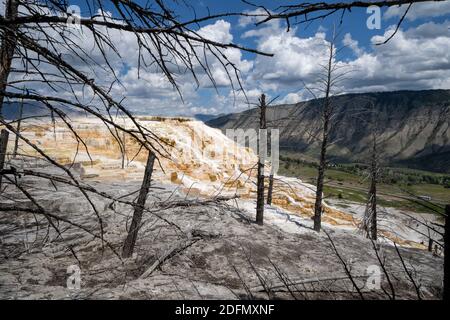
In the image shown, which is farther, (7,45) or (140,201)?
(140,201)

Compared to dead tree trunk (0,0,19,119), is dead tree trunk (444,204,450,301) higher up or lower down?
lower down

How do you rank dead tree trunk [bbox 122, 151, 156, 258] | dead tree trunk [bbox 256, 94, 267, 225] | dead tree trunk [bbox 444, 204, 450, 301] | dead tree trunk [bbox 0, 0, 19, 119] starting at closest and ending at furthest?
dead tree trunk [bbox 0, 0, 19, 119]
dead tree trunk [bbox 444, 204, 450, 301]
dead tree trunk [bbox 122, 151, 156, 258]
dead tree trunk [bbox 256, 94, 267, 225]

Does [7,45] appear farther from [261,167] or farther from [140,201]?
[261,167]

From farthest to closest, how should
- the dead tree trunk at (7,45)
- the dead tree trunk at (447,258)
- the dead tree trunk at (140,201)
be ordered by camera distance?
the dead tree trunk at (140,201), the dead tree trunk at (447,258), the dead tree trunk at (7,45)

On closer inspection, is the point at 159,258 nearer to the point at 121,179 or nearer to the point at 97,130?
the point at 121,179

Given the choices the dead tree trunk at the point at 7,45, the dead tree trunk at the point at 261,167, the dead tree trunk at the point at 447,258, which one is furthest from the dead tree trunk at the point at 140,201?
the dead tree trunk at the point at 261,167

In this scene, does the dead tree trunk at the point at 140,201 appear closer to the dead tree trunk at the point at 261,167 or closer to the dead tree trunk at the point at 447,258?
the dead tree trunk at the point at 447,258

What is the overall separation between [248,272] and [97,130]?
29688mm

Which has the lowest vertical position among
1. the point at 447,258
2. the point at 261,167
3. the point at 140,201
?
the point at 140,201

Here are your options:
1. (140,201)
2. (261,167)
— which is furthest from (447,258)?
(261,167)

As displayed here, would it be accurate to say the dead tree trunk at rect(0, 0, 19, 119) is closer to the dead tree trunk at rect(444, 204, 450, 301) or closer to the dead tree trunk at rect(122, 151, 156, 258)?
the dead tree trunk at rect(444, 204, 450, 301)

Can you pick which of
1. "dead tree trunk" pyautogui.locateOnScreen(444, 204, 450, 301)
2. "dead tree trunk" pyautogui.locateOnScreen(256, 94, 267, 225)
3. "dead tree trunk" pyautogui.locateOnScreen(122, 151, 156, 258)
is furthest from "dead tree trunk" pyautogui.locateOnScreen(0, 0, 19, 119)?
"dead tree trunk" pyautogui.locateOnScreen(256, 94, 267, 225)
